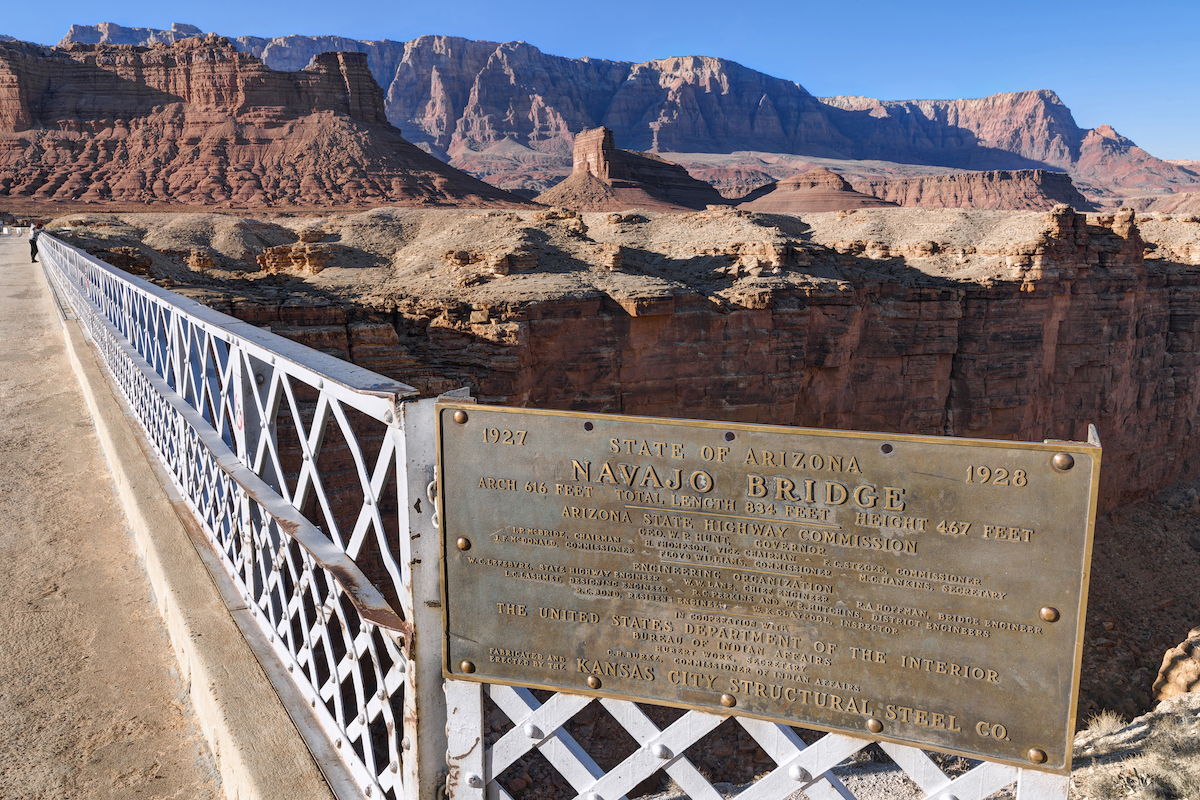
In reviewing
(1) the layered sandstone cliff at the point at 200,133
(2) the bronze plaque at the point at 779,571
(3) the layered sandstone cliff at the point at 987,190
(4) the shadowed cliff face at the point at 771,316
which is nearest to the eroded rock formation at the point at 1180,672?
(4) the shadowed cliff face at the point at 771,316

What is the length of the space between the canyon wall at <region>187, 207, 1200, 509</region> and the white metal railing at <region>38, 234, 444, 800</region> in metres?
8.57

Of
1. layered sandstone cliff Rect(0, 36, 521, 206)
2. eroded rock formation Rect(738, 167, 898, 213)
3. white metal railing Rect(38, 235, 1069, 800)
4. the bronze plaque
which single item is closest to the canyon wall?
white metal railing Rect(38, 235, 1069, 800)

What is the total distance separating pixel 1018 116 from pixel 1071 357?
176 meters

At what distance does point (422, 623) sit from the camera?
2.21 meters

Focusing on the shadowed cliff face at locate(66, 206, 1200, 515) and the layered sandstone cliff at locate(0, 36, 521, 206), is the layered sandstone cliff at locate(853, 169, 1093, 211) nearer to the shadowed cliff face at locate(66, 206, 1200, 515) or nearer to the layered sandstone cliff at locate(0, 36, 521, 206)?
the layered sandstone cliff at locate(0, 36, 521, 206)

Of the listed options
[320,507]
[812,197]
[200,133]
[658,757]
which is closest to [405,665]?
[658,757]

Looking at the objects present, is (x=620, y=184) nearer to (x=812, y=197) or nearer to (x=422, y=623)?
(x=812, y=197)

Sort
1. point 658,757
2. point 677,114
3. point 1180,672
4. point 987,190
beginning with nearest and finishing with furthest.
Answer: point 658,757
point 1180,672
point 987,190
point 677,114

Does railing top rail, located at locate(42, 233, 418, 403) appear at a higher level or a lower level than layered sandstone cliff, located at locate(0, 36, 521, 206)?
lower

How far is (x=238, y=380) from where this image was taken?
3096mm

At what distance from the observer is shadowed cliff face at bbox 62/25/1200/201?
462 feet

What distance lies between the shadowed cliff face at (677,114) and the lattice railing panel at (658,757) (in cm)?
12570

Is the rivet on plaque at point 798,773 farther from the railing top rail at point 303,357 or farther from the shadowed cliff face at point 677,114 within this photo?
the shadowed cliff face at point 677,114

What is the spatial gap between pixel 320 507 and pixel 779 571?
80.0 inches
